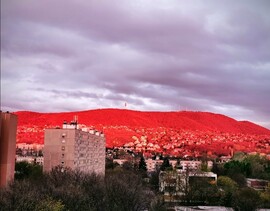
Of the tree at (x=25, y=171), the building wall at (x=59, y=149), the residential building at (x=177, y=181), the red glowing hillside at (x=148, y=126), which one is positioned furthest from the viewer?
the red glowing hillside at (x=148, y=126)

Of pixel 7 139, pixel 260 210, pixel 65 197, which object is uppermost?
pixel 7 139

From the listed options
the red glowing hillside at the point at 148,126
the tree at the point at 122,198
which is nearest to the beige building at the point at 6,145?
the tree at the point at 122,198

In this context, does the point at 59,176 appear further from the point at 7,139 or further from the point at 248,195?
the point at 248,195

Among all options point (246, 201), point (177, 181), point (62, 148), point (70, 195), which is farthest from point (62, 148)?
point (246, 201)

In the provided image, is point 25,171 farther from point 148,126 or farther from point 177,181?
point 148,126

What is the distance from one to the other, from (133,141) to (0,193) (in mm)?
102421

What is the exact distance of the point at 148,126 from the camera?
506ft

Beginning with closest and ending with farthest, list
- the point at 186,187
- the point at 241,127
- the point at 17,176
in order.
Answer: the point at 17,176
the point at 186,187
the point at 241,127

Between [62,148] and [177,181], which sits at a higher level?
[62,148]

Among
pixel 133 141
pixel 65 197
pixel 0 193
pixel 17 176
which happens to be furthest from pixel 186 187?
pixel 133 141

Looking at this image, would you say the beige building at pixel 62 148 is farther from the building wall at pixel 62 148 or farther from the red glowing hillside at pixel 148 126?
the red glowing hillside at pixel 148 126

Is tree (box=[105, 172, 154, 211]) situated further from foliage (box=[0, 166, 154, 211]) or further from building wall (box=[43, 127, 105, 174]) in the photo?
building wall (box=[43, 127, 105, 174])

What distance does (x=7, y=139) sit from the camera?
24.7m

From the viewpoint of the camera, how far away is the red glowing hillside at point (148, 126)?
121m
